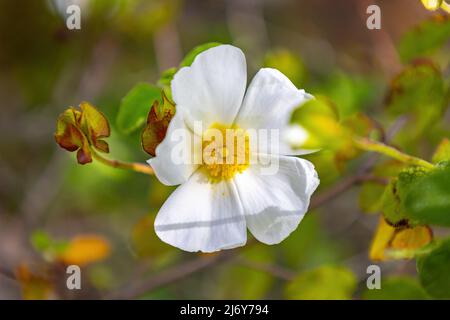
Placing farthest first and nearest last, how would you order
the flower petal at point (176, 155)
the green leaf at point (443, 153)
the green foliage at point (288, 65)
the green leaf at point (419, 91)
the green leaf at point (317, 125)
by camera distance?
the green foliage at point (288, 65) < the green leaf at point (419, 91) < the green leaf at point (443, 153) < the flower petal at point (176, 155) < the green leaf at point (317, 125)

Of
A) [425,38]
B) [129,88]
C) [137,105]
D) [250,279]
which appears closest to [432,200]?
[137,105]

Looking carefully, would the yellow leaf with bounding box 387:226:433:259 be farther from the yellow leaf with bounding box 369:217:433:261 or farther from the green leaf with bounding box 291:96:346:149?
the green leaf with bounding box 291:96:346:149

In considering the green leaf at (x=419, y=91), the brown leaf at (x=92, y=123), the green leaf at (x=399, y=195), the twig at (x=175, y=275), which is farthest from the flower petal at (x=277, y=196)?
the green leaf at (x=419, y=91)

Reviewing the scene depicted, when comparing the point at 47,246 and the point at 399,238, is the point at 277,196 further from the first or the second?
the point at 47,246

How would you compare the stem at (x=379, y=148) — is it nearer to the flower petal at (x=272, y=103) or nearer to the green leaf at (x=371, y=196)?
the flower petal at (x=272, y=103)

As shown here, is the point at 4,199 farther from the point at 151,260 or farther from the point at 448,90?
the point at 448,90

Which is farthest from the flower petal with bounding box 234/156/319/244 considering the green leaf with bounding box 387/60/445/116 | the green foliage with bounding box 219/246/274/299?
the green foliage with bounding box 219/246/274/299
